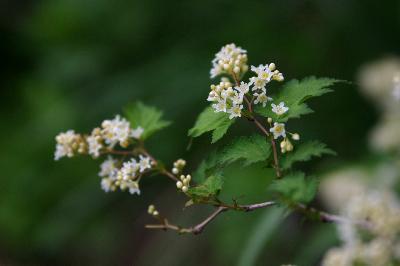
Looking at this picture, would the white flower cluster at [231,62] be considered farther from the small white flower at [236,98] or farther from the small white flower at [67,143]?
the small white flower at [67,143]

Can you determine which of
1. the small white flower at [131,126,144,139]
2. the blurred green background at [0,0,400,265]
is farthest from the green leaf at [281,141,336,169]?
the blurred green background at [0,0,400,265]

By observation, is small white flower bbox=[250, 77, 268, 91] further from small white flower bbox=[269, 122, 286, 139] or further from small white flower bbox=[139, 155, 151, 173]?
small white flower bbox=[139, 155, 151, 173]

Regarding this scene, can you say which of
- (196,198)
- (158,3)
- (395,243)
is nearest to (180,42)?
(158,3)

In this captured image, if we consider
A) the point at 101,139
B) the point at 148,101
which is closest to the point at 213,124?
the point at 101,139

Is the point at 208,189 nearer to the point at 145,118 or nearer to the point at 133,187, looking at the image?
the point at 133,187

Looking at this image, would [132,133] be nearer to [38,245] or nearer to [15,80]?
[38,245]

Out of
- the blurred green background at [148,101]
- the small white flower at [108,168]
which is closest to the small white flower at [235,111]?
the small white flower at [108,168]
